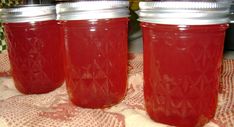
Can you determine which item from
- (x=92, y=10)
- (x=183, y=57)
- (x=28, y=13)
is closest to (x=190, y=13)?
(x=183, y=57)

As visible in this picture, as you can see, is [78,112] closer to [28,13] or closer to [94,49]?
[94,49]

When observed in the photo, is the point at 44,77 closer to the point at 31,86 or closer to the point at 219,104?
the point at 31,86

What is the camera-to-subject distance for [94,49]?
56 centimetres

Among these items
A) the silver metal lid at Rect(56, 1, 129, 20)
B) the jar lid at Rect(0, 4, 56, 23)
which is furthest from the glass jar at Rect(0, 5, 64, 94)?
the silver metal lid at Rect(56, 1, 129, 20)

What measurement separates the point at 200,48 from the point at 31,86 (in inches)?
15.8

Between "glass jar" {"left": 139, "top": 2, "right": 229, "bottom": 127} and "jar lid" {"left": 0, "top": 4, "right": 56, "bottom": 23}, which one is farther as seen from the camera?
"jar lid" {"left": 0, "top": 4, "right": 56, "bottom": 23}

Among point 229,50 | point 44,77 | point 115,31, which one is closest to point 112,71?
point 115,31

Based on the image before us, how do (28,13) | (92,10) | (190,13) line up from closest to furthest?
(190,13) < (92,10) < (28,13)

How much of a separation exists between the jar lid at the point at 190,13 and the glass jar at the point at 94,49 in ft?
0.38

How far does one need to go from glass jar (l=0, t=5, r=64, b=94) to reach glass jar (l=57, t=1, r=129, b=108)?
0.31ft

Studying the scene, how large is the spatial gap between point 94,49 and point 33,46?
0.18m

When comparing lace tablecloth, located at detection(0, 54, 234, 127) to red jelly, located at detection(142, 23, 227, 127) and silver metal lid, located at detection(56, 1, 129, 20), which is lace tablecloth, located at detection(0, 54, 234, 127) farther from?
silver metal lid, located at detection(56, 1, 129, 20)

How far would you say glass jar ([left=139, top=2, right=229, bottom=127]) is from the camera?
17.2 inches

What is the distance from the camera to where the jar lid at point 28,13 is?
2.08ft
